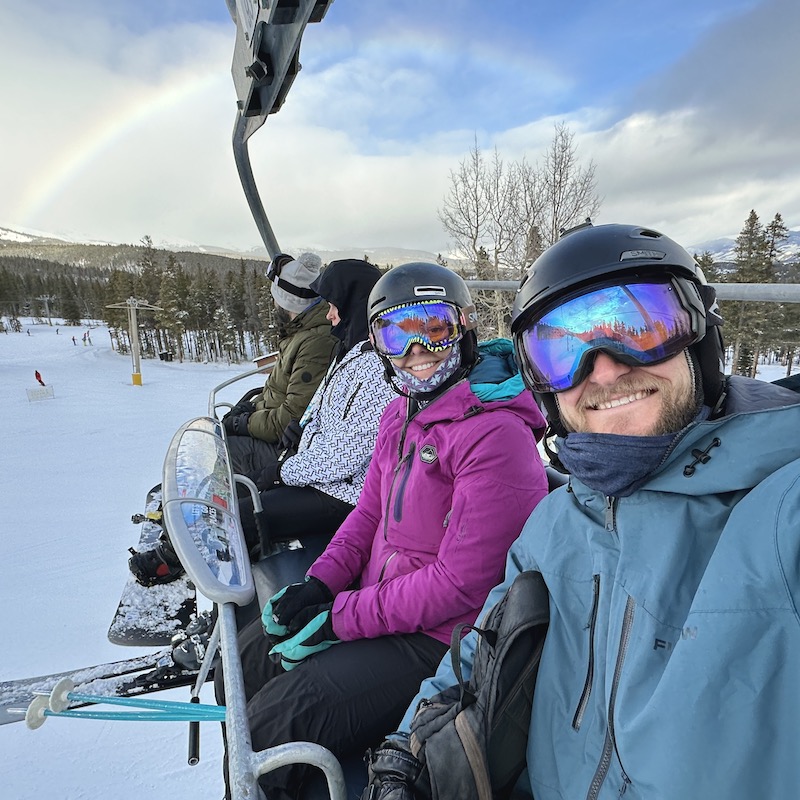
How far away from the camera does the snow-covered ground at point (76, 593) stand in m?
2.46

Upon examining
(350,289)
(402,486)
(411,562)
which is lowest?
(411,562)

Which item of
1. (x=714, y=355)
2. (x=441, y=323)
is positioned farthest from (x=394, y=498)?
(x=714, y=355)

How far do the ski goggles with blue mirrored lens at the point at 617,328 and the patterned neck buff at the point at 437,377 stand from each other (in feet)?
2.51

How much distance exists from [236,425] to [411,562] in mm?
2912

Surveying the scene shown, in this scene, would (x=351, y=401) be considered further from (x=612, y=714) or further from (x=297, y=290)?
(x=612, y=714)

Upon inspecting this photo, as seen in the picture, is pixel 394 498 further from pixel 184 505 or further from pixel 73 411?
pixel 73 411

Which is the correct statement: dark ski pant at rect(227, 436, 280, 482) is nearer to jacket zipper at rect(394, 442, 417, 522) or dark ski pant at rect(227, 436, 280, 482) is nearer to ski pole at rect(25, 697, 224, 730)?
jacket zipper at rect(394, 442, 417, 522)

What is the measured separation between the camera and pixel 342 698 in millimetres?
1483

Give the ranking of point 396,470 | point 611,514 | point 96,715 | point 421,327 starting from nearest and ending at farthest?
point 611,514, point 96,715, point 396,470, point 421,327

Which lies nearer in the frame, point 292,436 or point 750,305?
point 292,436

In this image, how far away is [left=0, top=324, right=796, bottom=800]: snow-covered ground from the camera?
246cm

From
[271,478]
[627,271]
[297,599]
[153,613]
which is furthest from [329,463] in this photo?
[627,271]

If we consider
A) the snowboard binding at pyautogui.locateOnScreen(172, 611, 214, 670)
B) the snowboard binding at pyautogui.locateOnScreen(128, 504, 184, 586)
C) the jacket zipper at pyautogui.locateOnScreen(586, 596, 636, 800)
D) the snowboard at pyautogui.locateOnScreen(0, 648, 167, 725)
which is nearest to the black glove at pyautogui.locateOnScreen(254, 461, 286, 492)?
the snowboard binding at pyautogui.locateOnScreen(128, 504, 184, 586)

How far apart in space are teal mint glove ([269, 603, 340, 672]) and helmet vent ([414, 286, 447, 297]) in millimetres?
1314
